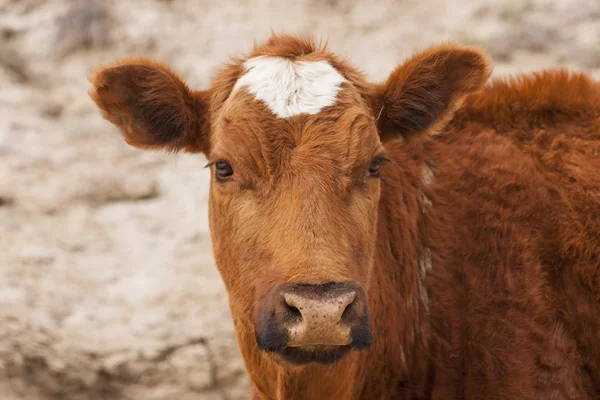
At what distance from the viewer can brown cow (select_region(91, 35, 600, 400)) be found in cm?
399

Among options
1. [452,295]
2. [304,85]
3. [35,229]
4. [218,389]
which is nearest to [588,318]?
[452,295]

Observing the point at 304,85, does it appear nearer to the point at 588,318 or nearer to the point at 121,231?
the point at 588,318

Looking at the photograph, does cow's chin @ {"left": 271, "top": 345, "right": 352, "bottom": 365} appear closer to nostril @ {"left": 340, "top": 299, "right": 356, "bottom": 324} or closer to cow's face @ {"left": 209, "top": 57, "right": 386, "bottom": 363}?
cow's face @ {"left": 209, "top": 57, "right": 386, "bottom": 363}

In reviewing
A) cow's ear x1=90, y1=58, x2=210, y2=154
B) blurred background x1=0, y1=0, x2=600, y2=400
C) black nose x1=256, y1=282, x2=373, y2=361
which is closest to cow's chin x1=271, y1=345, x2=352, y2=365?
black nose x1=256, y1=282, x2=373, y2=361

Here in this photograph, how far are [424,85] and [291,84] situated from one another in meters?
0.76

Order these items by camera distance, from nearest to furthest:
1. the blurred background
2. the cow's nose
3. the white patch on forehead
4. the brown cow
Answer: the cow's nose, the brown cow, the white patch on forehead, the blurred background

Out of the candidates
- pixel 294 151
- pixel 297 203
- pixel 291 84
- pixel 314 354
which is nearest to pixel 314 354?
pixel 314 354

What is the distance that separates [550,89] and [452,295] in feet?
4.72

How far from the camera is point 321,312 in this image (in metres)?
3.45

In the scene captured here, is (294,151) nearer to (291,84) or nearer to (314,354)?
(291,84)

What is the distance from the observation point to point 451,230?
4758mm

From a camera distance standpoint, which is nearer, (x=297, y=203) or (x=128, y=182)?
(x=297, y=203)

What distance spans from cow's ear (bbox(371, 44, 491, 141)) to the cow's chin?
4.39ft

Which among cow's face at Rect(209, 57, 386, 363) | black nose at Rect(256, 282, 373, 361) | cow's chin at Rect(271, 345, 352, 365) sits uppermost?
cow's face at Rect(209, 57, 386, 363)
